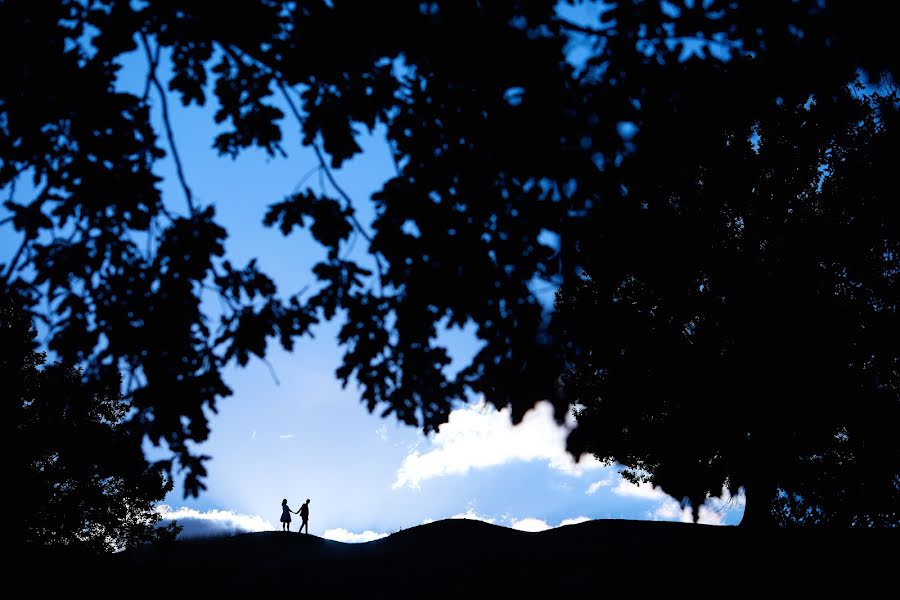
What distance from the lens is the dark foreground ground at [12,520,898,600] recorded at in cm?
1155

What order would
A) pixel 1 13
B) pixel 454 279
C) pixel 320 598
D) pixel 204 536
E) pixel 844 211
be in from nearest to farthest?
pixel 1 13, pixel 454 279, pixel 320 598, pixel 844 211, pixel 204 536

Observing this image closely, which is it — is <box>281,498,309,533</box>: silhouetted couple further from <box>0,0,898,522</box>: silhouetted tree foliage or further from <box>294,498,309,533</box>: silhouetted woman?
<box>0,0,898,522</box>: silhouetted tree foliage

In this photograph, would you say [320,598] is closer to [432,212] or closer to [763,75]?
[432,212]

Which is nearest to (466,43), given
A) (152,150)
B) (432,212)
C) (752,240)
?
(432,212)

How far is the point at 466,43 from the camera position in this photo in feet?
18.2

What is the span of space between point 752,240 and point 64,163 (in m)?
18.2

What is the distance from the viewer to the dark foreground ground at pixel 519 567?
11.6 metres

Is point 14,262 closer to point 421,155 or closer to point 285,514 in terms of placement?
point 421,155

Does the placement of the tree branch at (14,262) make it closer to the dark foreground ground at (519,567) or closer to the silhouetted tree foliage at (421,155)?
the silhouetted tree foliage at (421,155)

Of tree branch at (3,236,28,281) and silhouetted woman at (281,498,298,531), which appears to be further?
silhouetted woman at (281,498,298,531)

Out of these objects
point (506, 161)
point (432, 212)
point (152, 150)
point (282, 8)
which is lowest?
point (432, 212)

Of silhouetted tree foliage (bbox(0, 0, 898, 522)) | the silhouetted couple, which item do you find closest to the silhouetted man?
the silhouetted couple

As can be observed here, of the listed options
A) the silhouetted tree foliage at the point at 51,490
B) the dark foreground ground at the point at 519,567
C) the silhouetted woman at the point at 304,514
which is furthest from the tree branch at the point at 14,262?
the silhouetted woman at the point at 304,514

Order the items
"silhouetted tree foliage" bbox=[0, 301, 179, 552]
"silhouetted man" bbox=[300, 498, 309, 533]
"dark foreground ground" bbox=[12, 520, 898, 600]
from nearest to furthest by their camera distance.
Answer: "dark foreground ground" bbox=[12, 520, 898, 600]
"silhouetted tree foliage" bbox=[0, 301, 179, 552]
"silhouetted man" bbox=[300, 498, 309, 533]
